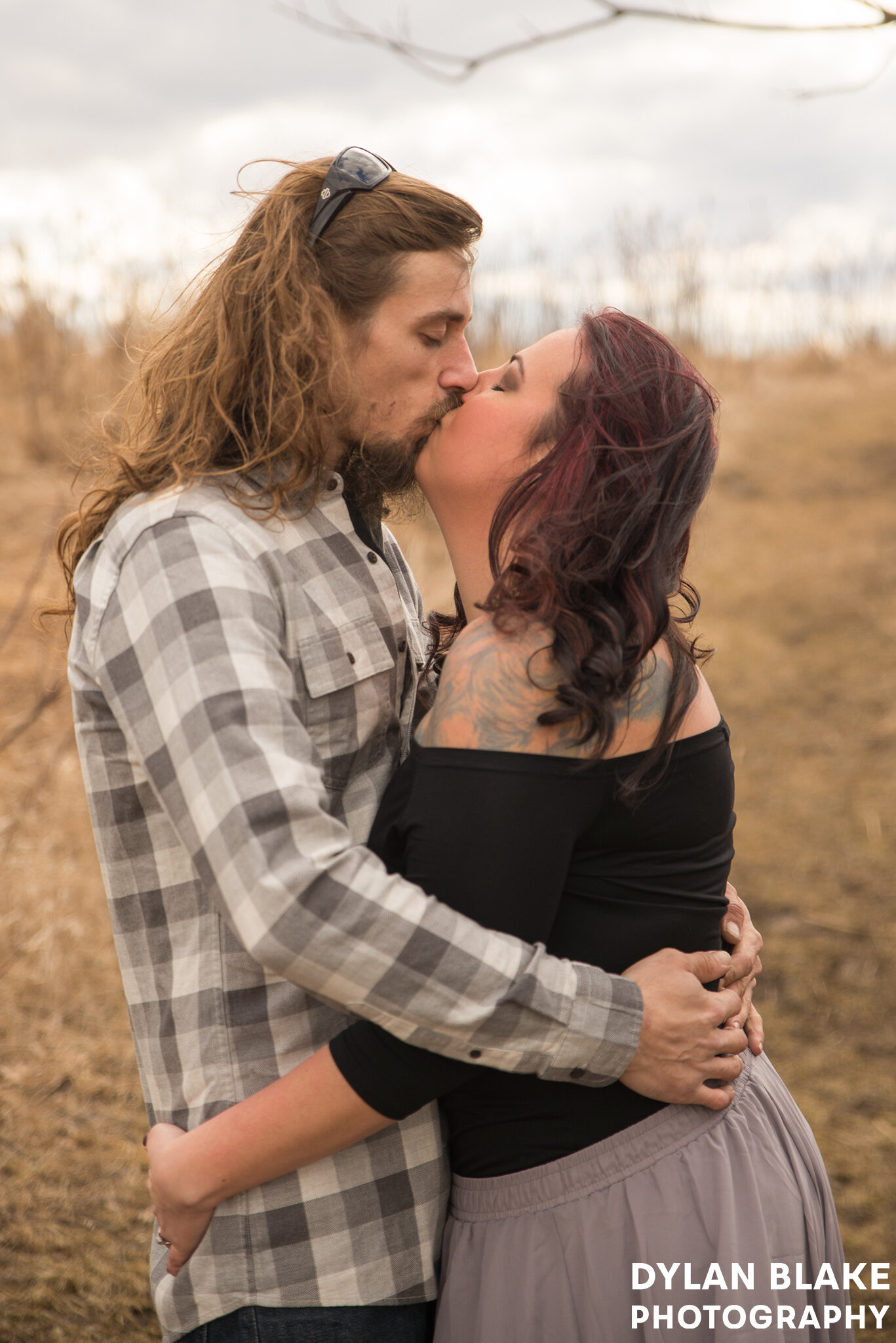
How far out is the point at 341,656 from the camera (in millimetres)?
1398

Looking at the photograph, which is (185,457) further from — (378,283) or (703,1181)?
(703,1181)

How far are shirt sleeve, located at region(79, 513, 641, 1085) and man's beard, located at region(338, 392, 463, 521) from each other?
0.41m

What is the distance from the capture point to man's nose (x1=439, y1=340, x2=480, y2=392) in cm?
166

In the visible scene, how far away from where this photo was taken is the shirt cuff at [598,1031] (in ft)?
4.11

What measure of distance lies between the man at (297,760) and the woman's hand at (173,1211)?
0.11ft

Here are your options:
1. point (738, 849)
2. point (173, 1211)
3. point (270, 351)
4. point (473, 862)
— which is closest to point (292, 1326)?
point (173, 1211)

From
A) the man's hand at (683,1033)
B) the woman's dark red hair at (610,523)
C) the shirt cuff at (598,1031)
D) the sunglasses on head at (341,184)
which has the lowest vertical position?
the man's hand at (683,1033)

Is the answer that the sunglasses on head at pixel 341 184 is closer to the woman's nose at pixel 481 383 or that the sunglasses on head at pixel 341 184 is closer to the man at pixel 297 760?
the man at pixel 297 760

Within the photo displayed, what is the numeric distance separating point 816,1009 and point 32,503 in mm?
7106

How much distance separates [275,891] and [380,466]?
774 millimetres

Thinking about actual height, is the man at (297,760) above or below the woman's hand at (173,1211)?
above

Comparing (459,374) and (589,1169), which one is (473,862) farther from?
(459,374)

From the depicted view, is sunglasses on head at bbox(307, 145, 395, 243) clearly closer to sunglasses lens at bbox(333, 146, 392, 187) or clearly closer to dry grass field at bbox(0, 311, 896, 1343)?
sunglasses lens at bbox(333, 146, 392, 187)

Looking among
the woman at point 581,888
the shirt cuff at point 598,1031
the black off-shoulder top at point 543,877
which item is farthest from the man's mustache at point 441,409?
the shirt cuff at point 598,1031
